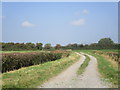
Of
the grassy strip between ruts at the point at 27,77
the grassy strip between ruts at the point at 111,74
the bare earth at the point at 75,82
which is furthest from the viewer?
the grassy strip between ruts at the point at 111,74

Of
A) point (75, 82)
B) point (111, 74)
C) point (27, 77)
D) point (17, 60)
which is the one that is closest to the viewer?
point (75, 82)

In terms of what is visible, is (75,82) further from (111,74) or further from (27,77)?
(111,74)

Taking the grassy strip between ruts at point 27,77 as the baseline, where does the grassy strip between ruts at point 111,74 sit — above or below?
below

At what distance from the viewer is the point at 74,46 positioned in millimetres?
102062

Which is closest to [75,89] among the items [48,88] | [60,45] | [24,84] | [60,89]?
[60,89]

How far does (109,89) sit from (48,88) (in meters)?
2.79

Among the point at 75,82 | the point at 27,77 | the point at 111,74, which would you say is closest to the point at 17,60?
the point at 27,77

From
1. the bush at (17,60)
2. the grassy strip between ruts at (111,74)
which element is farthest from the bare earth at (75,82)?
the bush at (17,60)

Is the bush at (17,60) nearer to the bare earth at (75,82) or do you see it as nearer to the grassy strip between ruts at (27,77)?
the grassy strip between ruts at (27,77)

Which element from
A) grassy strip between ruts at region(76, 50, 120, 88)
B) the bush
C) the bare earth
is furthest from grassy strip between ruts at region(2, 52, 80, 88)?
grassy strip between ruts at region(76, 50, 120, 88)

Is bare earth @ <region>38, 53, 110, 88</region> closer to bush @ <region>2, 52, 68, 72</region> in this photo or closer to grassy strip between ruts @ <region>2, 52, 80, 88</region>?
grassy strip between ruts @ <region>2, 52, 80, 88</region>

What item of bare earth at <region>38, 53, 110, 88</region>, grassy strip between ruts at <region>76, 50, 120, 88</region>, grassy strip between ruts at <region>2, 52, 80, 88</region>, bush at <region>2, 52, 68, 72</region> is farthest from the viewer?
bush at <region>2, 52, 68, 72</region>

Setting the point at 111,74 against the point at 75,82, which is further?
the point at 111,74

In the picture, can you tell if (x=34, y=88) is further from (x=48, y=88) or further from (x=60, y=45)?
(x=60, y=45)
